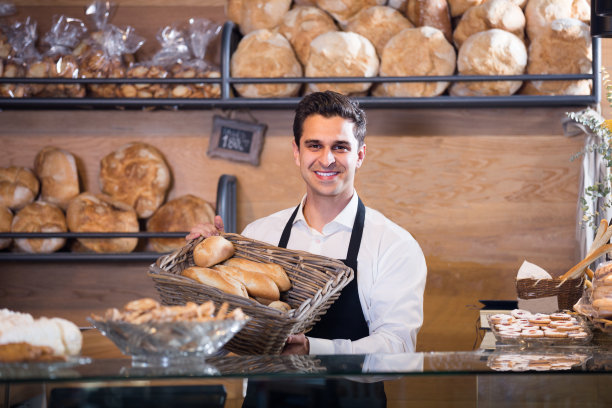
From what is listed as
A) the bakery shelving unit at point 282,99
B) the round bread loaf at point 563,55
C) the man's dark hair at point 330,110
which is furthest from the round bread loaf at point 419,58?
the man's dark hair at point 330,110

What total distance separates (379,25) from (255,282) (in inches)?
60.4

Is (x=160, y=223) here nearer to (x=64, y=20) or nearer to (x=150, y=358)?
(x=64, y=20)

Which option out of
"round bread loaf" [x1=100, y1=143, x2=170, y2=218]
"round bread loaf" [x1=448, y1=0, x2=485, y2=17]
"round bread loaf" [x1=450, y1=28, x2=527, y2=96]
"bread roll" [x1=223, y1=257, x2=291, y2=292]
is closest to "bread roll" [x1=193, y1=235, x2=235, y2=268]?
"bread roll" [x1=223, y1=257, x2=291, y2=292]

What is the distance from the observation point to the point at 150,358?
0.89 meters

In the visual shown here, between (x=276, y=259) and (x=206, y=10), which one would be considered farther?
(x=206, y=10)

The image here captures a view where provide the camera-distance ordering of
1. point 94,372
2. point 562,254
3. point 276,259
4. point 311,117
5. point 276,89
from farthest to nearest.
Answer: point 562,254 < point 276,89 < point 311,117 < point 276,259 < point 94,372

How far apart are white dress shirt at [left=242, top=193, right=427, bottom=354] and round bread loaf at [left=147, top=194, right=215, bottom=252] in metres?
0.70

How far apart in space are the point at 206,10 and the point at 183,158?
0.62 m

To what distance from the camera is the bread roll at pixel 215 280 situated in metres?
1.25

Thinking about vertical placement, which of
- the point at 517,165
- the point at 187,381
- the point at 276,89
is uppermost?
the point at 276,89

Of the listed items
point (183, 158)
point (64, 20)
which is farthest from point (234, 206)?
point (64, 20)

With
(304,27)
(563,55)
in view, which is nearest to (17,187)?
(304,27)

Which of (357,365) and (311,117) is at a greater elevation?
(311,117)

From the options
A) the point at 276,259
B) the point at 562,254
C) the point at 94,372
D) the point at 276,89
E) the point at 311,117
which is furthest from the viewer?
the point at 562,254
